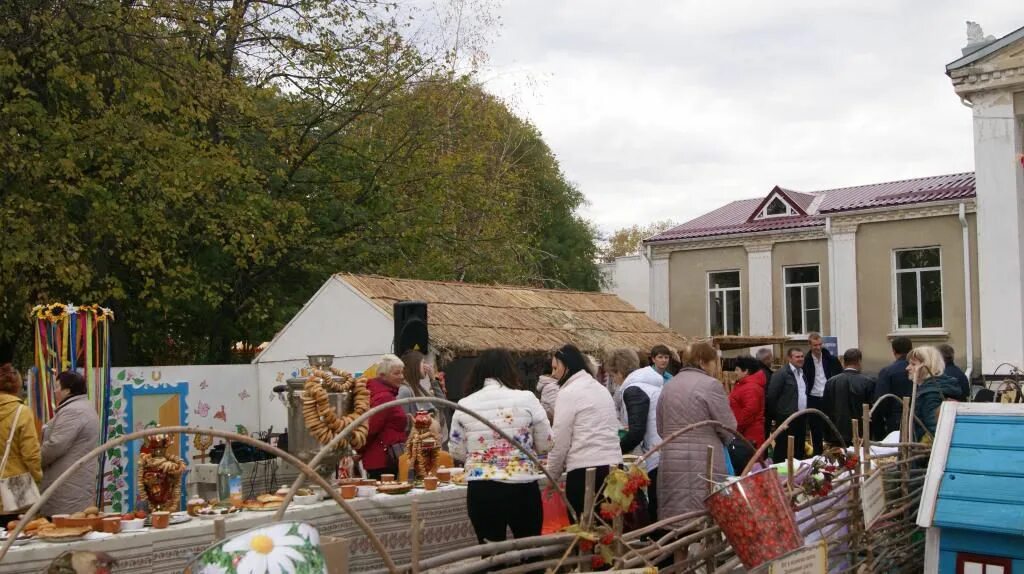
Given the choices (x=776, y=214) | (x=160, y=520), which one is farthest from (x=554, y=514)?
(x=776, y=214)

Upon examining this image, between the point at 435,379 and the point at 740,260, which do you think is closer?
the point at 435,379

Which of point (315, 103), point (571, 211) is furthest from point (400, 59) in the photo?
point (571, 211)

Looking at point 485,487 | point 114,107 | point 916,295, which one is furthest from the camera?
point 916,295

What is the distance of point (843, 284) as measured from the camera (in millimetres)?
21266

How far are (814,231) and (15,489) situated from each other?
19141 mm

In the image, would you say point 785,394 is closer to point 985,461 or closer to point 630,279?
point 985,461

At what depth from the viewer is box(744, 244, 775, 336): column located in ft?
75.3

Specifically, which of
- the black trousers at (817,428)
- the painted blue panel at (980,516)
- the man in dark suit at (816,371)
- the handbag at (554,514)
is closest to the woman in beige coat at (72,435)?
the handbag at (554,514)

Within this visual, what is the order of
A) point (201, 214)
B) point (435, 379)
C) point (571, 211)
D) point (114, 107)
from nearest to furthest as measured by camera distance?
point (435, 379)
point (114, 107)
point (201, 214)
point (571, 211)

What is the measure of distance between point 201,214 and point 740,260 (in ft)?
45.5

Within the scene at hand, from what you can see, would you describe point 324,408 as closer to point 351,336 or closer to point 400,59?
point 351,336

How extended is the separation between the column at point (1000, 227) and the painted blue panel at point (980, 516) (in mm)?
13052

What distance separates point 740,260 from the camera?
2356 centimetres

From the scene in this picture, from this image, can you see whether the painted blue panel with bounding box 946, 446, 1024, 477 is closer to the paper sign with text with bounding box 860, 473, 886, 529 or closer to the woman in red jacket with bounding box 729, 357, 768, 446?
the paper sign with text with bounding box 860, 473, 886, 529
